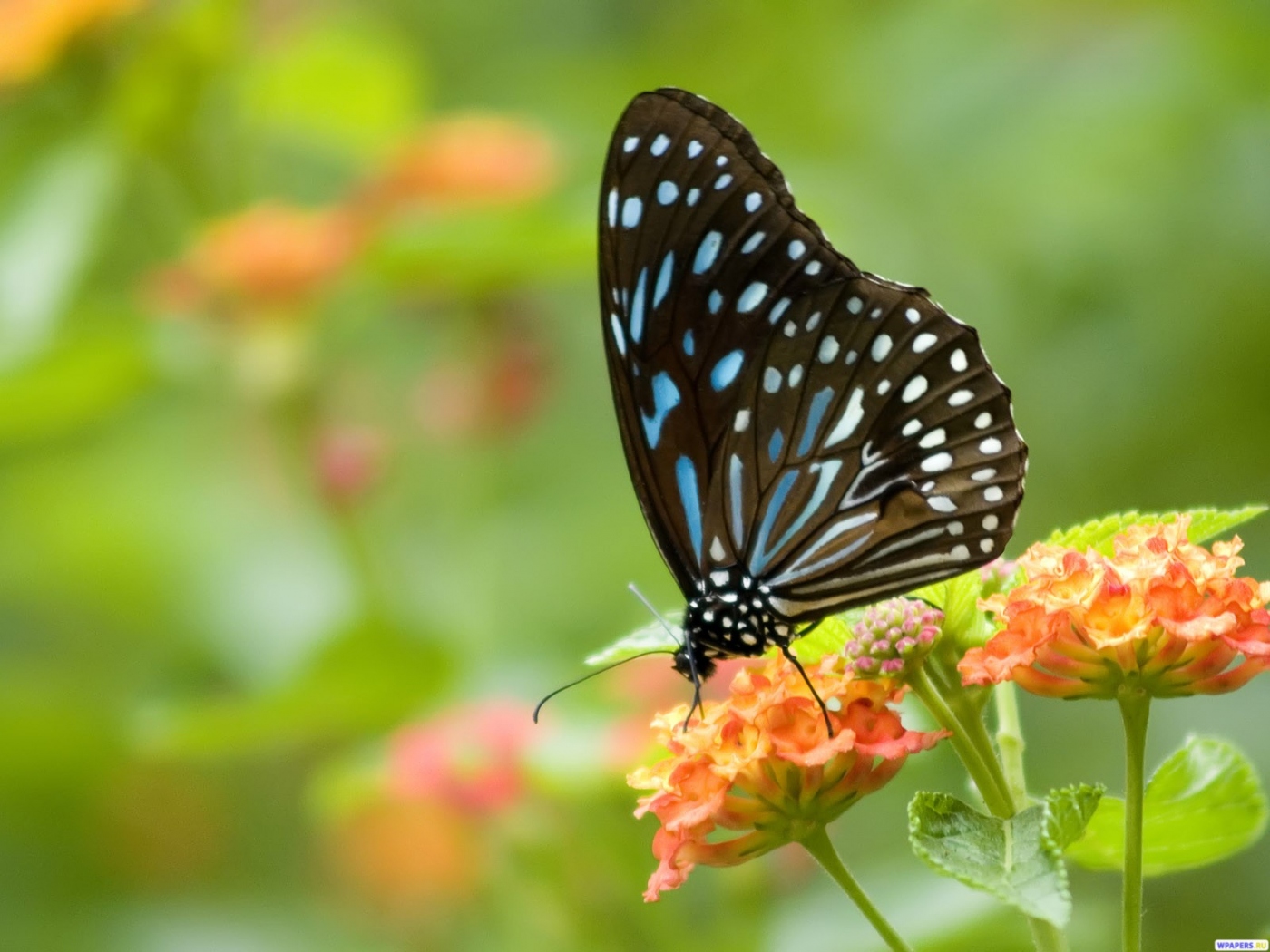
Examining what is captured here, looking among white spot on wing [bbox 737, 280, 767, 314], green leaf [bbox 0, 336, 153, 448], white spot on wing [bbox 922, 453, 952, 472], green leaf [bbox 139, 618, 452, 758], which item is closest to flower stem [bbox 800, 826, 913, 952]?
white spot on wing [bbox 922, 453, 952, 472]

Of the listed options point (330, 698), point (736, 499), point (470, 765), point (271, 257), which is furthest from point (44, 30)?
point (736, 499)

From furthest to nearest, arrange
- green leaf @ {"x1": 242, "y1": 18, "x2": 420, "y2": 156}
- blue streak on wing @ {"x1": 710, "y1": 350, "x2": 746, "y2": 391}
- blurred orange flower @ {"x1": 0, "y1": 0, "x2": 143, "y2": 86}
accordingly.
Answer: green leaf @ {"x1": 242, "y1": 18, "x2": 420, "y2": 156} → blurred orange flower @ {"x1": 0, "y1": 0, "x2": 143, "y2": 86} → blue streak on wing @ {"x1": 710, "y1": 350, "x2": 746, "y2": 391}

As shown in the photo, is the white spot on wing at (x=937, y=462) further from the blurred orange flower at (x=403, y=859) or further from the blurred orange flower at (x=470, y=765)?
the blurred orange flower at (x=403, y=859)

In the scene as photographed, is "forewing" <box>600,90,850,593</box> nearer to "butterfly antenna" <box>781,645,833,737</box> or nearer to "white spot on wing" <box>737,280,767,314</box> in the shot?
"white spot on wing" <box>737,280,767,314</box>

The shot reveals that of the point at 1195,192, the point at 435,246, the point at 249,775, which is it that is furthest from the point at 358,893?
the point at 1195,192

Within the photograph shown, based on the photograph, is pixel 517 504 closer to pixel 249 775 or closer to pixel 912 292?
pixel 249 775

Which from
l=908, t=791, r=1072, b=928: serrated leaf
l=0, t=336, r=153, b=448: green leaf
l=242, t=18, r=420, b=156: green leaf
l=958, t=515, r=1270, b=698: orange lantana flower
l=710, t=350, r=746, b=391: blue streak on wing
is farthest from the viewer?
l=242, t=18, r=420, b=156: green leaf

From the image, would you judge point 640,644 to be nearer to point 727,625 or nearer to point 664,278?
point 727,625
